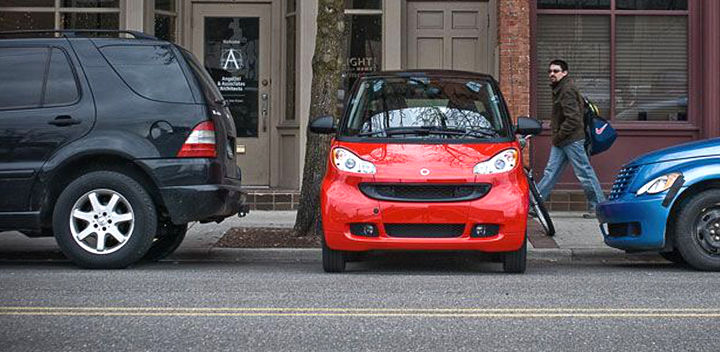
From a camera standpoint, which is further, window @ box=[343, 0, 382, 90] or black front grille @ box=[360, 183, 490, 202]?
window @ box=[343, 0, 382, 90]

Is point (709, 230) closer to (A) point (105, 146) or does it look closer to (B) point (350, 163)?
(B) point (350, 163)

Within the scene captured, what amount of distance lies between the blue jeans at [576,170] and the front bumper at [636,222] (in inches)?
120

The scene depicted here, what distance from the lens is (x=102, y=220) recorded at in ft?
30.9

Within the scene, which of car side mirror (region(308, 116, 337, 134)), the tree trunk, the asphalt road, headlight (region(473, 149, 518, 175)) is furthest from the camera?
the tree trunk

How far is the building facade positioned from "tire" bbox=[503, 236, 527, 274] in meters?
5.46

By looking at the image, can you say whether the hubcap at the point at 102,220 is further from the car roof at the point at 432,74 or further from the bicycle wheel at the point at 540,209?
the bicycle wheel at the point at 540,209

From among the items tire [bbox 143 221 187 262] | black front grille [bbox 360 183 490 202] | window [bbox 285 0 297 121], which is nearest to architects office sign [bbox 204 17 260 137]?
window [bbox 285 0 297 121]

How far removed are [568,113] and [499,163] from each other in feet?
13.8

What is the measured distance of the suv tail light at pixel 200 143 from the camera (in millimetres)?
9531

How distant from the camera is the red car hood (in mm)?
8977

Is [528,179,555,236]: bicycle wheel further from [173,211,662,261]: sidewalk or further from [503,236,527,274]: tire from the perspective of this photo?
[503,236,527,274]: tire

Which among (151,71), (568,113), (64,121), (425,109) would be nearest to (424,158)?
(425,109)

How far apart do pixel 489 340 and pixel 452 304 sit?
4.21 ft

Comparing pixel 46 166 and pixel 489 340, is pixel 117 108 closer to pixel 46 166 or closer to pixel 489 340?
pixel 46 166
